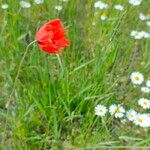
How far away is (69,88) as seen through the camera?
6.07 ft


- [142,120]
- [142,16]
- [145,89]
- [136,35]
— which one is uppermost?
[142,16]

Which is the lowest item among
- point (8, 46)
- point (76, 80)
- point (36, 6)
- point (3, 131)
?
point (3, 131)

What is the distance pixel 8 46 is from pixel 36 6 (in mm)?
373

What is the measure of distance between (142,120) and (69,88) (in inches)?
14.4

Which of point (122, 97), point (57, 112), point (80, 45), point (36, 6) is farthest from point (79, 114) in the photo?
point (36, 6)

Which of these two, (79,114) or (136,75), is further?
(136,75)

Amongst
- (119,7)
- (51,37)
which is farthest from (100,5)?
(51,37)

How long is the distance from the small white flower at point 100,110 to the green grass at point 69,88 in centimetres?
3

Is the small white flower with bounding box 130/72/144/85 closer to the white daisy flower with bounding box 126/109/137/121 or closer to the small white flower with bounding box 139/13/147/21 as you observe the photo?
the white daisy flower with bounding box 126/109/137/121

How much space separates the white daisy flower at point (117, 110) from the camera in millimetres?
1854

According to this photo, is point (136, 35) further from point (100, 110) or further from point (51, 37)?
point (51, 37)

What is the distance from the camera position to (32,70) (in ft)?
6.37

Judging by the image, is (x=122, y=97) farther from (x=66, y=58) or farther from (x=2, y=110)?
(x=2, y=110)

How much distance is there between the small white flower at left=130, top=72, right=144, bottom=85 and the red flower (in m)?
0.72
